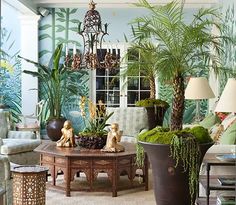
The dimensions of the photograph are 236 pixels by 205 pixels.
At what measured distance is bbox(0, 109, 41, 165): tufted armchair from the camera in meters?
6.43

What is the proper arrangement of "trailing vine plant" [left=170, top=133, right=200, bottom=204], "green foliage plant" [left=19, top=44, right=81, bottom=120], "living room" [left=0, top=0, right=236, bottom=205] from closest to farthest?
"trailing vine plant" [left=170, top=133, right=200, bottom=204] < "living room" [left=0, top=0, right=236, bottom=205] < "green foliage plant" [left=19, top=44, right=81, bottom=120]

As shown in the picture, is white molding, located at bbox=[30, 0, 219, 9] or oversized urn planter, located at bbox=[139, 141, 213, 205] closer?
oversized urn planter, located at bbox=[139, 141, 213, 205]

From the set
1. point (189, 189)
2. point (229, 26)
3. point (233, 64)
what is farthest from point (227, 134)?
point (229, 26)

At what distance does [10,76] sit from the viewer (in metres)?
10.6

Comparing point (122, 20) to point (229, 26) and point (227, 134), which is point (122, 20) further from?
point (227, 134)

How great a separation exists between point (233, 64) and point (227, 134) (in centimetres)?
276

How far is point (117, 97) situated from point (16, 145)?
15.4 ft

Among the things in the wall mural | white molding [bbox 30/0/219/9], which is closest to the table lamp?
white molding [bbox 30/0/219/9]

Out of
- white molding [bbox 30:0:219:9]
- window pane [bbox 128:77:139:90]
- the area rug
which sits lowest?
the area rug

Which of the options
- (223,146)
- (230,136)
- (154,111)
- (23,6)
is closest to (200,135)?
(223,146)

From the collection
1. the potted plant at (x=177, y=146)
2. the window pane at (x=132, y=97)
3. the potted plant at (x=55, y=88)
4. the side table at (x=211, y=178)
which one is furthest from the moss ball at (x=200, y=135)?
the window pane at (x=132, y=97)

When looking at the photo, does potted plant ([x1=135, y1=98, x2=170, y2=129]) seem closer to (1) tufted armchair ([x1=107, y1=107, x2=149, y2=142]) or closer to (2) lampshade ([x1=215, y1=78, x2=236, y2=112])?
(1) tufted armchair ([x1=107, y1=107, x2=149, y2=142])

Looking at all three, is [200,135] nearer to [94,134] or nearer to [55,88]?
[94,134]

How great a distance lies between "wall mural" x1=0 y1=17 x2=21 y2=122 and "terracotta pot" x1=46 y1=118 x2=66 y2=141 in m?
1.21
